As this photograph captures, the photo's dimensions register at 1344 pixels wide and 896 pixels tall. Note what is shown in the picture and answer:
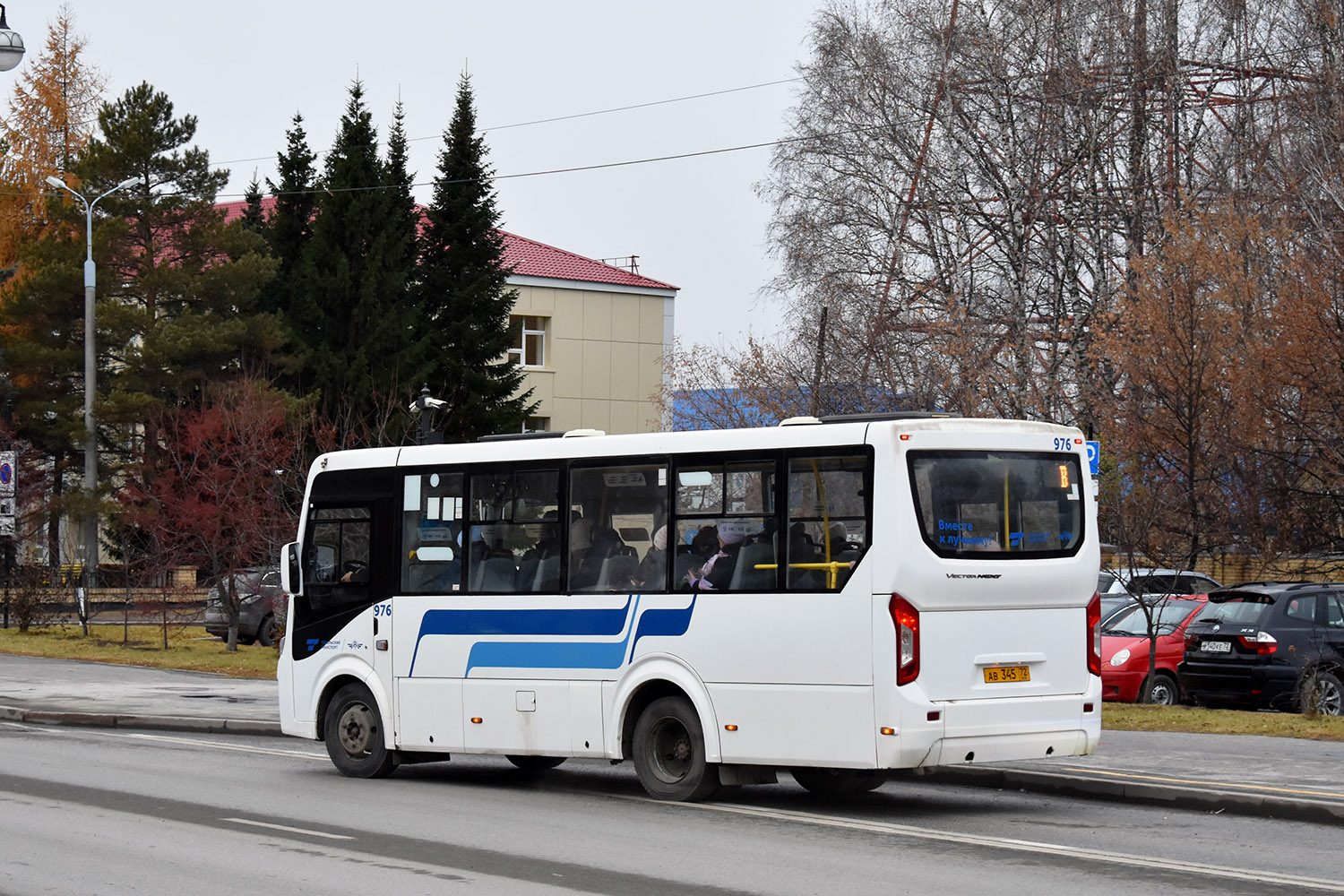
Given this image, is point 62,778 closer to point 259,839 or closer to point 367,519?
point 367,519

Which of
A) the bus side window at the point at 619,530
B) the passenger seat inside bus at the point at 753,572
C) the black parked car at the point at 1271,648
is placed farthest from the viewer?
the black parked car at the point at 1271,648

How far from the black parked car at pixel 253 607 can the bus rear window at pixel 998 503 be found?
2359 centimetres

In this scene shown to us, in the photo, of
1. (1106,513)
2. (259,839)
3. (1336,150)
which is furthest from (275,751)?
(1336,150)

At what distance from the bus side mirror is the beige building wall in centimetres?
4618

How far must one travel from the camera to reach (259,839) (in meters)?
10.8

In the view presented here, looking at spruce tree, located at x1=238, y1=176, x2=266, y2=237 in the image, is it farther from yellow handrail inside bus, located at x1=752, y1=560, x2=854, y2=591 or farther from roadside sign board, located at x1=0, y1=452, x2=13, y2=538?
yellow handrail inside bus, located at x1=752, y1=560, x2=854, y2=591

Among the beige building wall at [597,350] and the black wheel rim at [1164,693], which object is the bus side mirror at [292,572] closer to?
the black wheel rim at [1164,693]

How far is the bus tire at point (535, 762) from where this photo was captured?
1497cm

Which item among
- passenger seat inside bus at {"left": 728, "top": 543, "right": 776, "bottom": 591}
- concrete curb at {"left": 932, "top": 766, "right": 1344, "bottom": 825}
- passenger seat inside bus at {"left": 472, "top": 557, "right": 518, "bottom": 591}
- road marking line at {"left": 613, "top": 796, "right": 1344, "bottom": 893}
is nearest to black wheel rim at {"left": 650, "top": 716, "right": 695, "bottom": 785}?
road marking line at {"left": 613, "top": 796, "right": 1344, "bottom": 893}

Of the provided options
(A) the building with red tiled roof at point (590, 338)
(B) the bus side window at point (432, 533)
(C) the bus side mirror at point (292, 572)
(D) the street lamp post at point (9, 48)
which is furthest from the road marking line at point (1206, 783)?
(A) the building with red tiled roof at point (590, 338)

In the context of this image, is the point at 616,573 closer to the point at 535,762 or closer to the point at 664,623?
the point at 664,623

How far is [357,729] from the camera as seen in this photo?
586 inches

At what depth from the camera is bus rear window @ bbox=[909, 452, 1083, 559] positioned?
463 inches

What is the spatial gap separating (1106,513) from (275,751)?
52.0 feet
